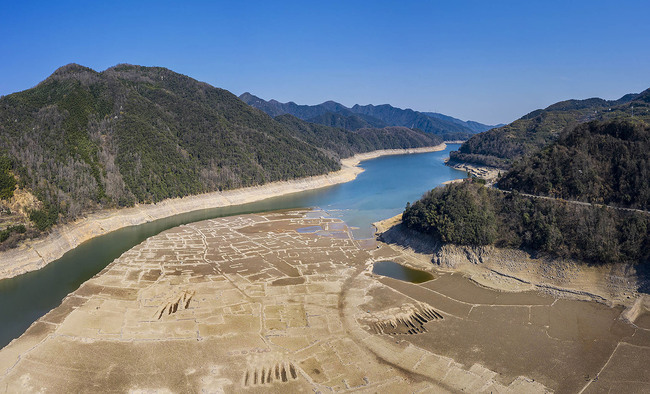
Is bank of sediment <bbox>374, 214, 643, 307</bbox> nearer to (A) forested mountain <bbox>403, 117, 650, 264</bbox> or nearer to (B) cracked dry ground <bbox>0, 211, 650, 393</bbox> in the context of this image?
(A) forested mountain <bbox>403, 117, 650, 264</bbox>

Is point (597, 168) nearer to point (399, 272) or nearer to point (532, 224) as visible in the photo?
point (532, 224)

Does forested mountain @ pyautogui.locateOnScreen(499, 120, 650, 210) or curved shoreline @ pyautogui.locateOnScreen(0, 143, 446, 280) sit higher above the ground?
forested mountain @ pyautogui.locateOnScreen(499, 120, 650, 210)

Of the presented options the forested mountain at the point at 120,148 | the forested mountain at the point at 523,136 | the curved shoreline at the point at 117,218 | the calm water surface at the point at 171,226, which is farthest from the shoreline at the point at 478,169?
the forested mountain at the point at 120,148

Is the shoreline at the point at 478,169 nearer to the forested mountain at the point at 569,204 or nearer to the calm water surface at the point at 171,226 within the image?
the calm water surface at the point at 171,226

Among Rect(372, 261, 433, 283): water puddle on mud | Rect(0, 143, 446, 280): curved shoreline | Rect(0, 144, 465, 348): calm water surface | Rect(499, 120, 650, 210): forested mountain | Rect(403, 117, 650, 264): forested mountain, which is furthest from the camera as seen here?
Rect(0, 143, 446, 280): curved shoreline

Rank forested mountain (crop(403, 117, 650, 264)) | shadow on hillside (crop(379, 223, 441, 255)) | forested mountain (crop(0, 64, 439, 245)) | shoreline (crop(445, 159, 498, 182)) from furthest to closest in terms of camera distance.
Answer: shoreline (crop(445, 159, 498, 182)) < forested mountain (crop(0, 64, 439, 245)) < shadow on hillside (crop(379, 223, 441, 255)) < forested mountain (crop(403, 117, 650, 264))

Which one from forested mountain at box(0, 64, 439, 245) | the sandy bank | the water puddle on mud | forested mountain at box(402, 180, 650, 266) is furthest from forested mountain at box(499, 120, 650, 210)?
forested mountain at box(0, 64, 439, 245)
